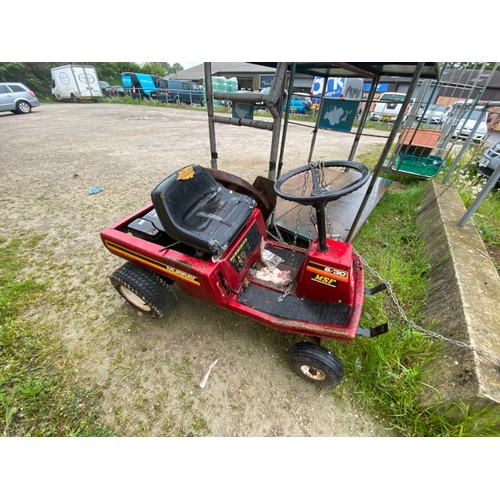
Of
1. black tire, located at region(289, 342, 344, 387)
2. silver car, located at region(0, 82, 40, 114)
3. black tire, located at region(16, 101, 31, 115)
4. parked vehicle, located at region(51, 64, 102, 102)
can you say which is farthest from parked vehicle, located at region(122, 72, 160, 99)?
black tire, located at region(289, 342, 344, 387)

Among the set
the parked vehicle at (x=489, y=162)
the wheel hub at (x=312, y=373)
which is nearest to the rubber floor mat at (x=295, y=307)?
the wheel hub at (x=312, y=373)

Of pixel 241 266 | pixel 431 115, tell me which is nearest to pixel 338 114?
pixel 241 266

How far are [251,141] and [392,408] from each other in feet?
27.8

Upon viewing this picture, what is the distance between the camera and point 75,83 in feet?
58.7

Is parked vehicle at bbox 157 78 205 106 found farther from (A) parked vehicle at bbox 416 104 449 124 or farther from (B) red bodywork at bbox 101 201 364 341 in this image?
(B) red bodywork at bbox 101 201 364 341

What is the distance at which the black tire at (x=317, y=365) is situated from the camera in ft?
5.38

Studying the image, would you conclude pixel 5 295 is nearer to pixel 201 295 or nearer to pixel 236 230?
pixel 201 295

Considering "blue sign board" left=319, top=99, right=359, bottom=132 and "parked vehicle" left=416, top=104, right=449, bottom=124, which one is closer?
"blue sign board" left=319, top=99, right=359, bottom=132

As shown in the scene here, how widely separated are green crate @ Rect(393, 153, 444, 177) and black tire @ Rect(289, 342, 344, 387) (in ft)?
15.7

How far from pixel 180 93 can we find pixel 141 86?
14.0ft

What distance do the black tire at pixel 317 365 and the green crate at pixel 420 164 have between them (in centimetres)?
479

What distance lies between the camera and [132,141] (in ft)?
25.3

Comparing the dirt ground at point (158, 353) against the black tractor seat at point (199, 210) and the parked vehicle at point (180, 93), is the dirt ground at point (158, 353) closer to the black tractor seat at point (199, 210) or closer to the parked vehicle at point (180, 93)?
the black tractor seat at point (199, 210)

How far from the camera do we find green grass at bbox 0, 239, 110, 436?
155 cm
